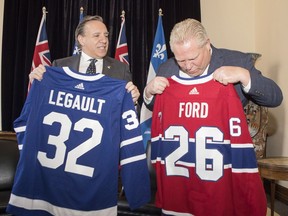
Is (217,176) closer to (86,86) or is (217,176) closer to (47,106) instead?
(86,86)

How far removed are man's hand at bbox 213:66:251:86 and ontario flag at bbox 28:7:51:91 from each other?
3170mm

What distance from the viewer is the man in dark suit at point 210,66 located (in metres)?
1.56

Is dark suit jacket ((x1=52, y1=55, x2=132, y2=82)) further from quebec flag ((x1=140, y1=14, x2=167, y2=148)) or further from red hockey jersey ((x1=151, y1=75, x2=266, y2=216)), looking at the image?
quebec flag ((x1=140, y1=14, x2=167, y2=148))

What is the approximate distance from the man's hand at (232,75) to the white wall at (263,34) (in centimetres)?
235

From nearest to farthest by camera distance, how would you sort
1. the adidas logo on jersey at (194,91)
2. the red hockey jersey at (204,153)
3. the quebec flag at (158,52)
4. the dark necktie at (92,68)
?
1. the red hockey jersey at (204,153)
2. the adidas logo on jersey at (194,91)
3. the dark necktie at (92,68)
4. the quebec flag at (158,52)

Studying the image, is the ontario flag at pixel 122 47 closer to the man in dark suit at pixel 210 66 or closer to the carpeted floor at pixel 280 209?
the man in dark suit at pixel 210 66

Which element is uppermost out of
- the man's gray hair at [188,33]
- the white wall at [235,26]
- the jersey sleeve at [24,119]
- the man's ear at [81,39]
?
the white wall at [235,26]

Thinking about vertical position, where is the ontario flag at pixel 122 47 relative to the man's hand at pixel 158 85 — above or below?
above

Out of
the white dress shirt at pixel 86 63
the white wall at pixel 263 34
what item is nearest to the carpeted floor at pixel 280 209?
the white wall at pixel 263 34

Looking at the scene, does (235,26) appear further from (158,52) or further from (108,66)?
(108,66)

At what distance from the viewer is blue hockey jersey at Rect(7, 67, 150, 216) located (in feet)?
5.65

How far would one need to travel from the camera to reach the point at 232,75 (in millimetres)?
1535

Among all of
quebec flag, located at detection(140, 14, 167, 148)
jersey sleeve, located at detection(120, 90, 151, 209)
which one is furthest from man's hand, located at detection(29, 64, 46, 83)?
quebec flag, located at detection(140, 14, 167, 148)

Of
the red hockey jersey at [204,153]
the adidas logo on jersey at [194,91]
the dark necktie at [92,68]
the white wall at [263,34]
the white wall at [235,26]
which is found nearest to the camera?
the red hockey jersey at [204,153]
